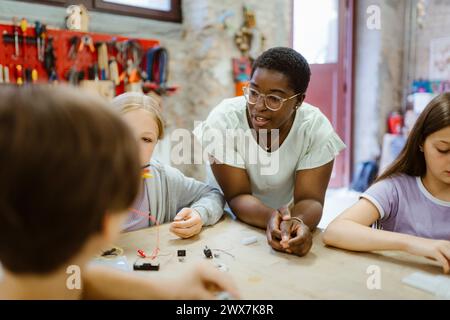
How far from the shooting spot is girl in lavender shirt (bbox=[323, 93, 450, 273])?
1.30 m

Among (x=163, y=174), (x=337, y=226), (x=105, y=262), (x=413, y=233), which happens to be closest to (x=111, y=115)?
(x=105, y=262)

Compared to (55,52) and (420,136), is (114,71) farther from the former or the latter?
(420,136)

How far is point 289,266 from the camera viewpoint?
3.82 feet

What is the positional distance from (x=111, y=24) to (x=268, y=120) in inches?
68.8

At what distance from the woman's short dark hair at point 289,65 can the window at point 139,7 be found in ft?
5.35

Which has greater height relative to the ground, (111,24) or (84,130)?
(111,24)

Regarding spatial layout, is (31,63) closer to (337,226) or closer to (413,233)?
(337,226)

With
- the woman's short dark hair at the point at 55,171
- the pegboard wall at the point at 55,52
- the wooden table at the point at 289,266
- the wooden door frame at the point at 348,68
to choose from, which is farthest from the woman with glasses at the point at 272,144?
the wooden door frame at the point at 348,68

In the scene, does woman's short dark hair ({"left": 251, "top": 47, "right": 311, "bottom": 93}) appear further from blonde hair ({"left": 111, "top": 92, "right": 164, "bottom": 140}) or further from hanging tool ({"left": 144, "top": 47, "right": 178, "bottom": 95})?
hanging tool ({"left": 144, "top": 47, "right": 178, "bottom": 95})

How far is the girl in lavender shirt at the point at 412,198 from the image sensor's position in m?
1.30

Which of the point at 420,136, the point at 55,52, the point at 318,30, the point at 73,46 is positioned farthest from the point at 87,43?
the point at 318,30

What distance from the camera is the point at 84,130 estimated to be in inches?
23.2

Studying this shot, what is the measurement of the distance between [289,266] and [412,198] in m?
0.60

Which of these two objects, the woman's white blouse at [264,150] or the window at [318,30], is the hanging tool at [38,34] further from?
the window at [318,30]
